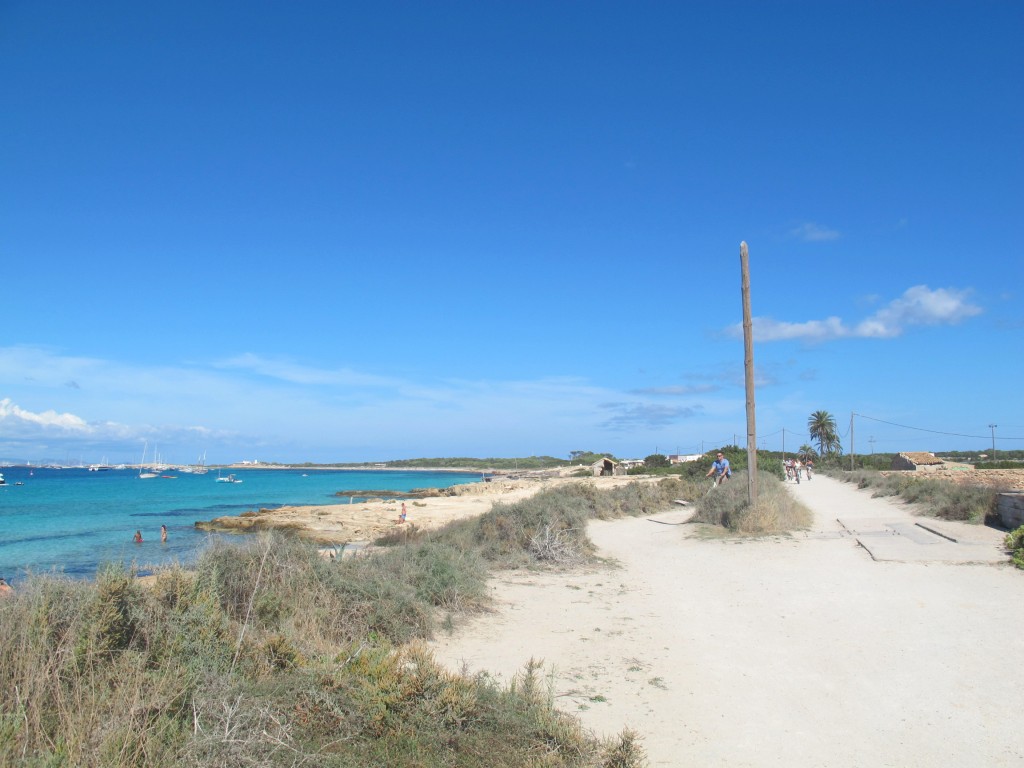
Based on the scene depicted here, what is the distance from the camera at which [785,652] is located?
723 cm

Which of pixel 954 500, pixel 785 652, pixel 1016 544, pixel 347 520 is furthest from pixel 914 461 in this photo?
pixel 785 652

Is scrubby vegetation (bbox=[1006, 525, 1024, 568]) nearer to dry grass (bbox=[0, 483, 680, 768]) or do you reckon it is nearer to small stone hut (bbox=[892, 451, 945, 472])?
dry grass (bbox=[0, 483, 680, 768])

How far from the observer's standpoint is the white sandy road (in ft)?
16.5

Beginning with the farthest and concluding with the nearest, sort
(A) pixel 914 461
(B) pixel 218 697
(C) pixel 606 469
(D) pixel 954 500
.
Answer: (C) pixel 606 469 → (A) pixel 914 461 → (D) pixel 954 500 → (B) pixel 218 697

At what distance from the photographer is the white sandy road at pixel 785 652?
16.5 ft

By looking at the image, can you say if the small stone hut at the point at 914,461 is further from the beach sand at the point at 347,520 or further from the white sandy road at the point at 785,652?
the white sandy road at the point at 785,652

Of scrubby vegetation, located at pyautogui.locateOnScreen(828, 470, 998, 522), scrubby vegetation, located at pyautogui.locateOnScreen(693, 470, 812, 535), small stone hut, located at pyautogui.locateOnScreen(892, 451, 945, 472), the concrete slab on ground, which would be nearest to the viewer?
the concrete slab on ground

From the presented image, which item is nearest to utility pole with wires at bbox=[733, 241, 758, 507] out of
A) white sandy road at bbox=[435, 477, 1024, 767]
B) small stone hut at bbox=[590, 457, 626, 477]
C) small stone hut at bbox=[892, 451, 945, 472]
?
white sandy road at bbox=[435, 477, 1024, 767]

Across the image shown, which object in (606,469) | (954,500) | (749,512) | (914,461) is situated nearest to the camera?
(749,512)

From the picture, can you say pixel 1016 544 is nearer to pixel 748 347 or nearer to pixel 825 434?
pixel 748 347

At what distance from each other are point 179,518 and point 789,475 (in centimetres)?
3832

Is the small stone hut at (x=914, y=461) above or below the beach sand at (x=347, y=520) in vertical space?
above

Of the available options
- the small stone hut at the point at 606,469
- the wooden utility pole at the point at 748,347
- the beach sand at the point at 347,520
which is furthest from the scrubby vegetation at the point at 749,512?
the small stone hut at the point at 606,469

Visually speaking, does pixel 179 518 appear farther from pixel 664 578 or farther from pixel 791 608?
pixel 791 608
